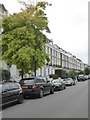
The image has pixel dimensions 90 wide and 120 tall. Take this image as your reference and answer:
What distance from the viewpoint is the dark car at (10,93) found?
1103 centimetres

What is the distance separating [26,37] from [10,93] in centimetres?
783

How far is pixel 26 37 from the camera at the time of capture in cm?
1858

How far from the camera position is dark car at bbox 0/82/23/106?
36.2 ft

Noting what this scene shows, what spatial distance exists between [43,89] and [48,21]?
7.28 meters

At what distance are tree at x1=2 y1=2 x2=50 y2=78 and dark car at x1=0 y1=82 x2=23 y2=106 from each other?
18.4 feet

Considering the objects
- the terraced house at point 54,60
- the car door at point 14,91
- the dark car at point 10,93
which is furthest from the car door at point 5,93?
the terraced house at point 54,60

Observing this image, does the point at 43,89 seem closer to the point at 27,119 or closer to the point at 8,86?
the point at 8,86

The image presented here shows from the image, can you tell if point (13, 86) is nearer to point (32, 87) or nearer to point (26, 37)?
point (32, 87)

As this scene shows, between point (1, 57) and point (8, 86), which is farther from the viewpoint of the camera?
point (1, 57)

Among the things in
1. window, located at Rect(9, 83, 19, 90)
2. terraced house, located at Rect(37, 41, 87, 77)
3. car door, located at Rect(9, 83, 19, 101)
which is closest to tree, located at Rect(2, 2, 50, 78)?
window, located at Rect(9, 83, 19, 90)

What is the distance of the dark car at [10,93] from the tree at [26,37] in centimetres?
561

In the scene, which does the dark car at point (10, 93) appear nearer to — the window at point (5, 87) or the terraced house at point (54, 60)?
the window at point (5, 87)

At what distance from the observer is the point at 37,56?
1925 centimetres

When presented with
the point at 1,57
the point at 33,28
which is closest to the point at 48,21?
the point at 33,28
